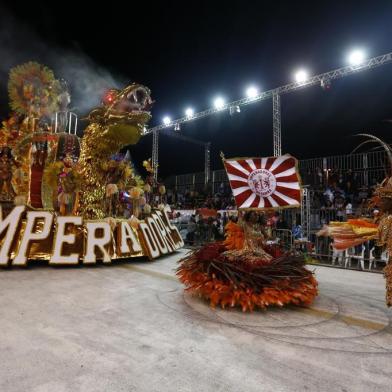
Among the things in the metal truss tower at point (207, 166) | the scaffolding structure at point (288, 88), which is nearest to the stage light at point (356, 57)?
the scaffolding structure at point (288, 88)

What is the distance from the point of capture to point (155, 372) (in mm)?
2090

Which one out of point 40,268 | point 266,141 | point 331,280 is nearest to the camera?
point 331,280

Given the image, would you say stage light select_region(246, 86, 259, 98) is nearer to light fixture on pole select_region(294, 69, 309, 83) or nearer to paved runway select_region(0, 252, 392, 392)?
light fixture on pole select_region(294, 69, 309, 83)

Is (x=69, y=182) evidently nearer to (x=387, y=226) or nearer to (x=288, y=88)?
(x=387, y=226)

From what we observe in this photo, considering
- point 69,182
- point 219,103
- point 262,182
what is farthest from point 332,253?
point 219,103

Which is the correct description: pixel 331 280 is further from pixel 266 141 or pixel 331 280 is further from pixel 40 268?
pixel 266 141

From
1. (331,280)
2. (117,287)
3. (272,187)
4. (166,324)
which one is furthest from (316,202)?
(166,324)

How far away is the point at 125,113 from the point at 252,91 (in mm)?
8383

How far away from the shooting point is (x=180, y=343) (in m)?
2.60

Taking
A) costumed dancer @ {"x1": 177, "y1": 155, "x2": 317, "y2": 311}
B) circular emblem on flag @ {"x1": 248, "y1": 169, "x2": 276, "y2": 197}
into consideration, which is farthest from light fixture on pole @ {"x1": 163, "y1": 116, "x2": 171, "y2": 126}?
circular emblem on flag @ {"x1": 248, "y1": 169, "x2": 276, "y2": 197}

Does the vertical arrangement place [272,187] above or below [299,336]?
above

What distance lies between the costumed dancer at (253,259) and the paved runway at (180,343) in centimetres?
21

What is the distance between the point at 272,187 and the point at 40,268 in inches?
197

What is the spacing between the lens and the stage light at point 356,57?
10.5 metres
